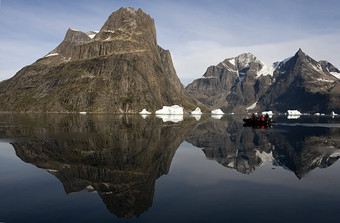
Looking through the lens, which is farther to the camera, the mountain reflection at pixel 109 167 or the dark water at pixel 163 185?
the mountain reflection at pixel 109 167

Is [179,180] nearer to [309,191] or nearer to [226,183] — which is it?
[226,183]

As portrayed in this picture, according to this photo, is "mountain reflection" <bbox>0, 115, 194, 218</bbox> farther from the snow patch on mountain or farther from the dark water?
the snow patch on mountain

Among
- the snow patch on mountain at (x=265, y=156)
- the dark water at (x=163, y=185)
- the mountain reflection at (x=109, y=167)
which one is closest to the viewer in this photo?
the dark water at (x=163, y=185)

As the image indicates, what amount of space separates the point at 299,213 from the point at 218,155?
21.3 m

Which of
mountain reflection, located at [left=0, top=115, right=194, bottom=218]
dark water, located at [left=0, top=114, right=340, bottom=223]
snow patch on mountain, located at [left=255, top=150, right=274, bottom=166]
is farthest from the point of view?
snow patch on mountain, located at [left=255, top=150, right=274, bottom=166]

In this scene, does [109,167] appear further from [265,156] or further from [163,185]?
[265,156]

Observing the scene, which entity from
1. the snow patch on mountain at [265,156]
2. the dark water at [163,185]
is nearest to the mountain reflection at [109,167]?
the dark water at [163,185]

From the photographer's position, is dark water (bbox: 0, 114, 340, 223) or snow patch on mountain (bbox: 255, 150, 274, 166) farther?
snow patch on mountain (bbox: 255, 150, 274, 166)

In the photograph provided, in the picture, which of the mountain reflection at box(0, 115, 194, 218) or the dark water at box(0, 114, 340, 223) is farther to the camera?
the mountain reflection at box(0, 115, 194, 218)

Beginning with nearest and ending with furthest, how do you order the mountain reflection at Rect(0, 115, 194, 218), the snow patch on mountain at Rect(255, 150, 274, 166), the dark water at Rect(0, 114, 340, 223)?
the dark water at Rect(0, 114, 340, 223) < the mountain reflection at Rect(0, 115, 194, 218) < the snow patch on mountain at Rect(255, 150, 274, 166)

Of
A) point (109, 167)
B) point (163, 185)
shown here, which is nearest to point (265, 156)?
point (163, 185)

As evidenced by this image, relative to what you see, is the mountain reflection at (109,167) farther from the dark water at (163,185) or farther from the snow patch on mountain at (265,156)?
→ the snow patch on mountain at (265,156)

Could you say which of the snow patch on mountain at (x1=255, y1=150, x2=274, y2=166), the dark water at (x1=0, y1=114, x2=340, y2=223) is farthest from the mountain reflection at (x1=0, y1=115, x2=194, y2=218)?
the snow patch on mountain at (x1=255, y1=150, x2=274, y2=166)

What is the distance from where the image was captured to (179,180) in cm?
2458
